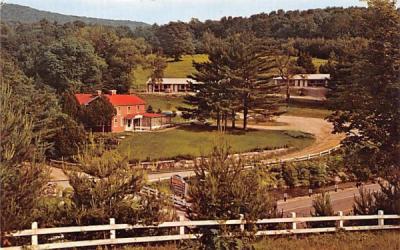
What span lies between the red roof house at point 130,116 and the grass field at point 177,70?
18.6 metres

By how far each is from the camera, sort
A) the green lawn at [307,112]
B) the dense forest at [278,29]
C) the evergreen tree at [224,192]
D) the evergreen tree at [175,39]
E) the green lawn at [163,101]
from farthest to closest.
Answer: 1. the evergreen tree at [175,39]
2. the dense forest at [278,29]
3. the green lawn at [163,101]
4. the green lawn at [307,112]
5. the evergreen tree at [224,192]

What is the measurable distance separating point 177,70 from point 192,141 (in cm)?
4106

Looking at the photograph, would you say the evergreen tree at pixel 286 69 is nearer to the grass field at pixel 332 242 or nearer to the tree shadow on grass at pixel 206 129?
the tree shadow on grass at pixel 206 129

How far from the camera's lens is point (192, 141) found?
44719mm

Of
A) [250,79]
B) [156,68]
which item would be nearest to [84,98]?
[250,79]

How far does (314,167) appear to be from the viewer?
117 ft

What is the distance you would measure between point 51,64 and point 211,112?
20.6 meters

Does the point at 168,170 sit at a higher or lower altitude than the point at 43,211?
lower

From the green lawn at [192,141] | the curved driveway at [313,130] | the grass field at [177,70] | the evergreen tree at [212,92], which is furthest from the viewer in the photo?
the grass field at [177,70]

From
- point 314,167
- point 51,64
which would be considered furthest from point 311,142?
point 51,64

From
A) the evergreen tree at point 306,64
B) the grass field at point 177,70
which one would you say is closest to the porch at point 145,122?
the grass field at point 177,70

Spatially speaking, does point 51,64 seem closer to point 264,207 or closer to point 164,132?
point 164,132

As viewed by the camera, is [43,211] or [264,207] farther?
[264,207]

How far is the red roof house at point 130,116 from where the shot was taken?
49.0 m
